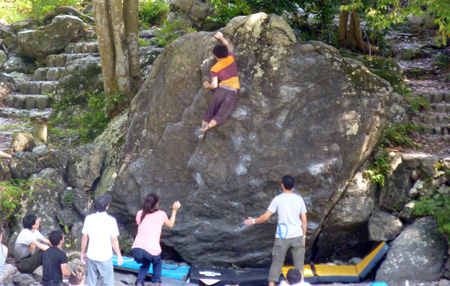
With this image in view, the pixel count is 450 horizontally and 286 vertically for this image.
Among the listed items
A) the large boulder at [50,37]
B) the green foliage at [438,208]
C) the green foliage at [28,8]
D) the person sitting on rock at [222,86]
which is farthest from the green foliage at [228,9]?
the green foliage at [28,8]

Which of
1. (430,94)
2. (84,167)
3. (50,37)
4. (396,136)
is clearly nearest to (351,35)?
(430,94)

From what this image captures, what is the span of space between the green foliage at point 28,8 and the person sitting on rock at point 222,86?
387 inches

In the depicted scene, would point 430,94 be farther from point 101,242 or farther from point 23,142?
point 23,142

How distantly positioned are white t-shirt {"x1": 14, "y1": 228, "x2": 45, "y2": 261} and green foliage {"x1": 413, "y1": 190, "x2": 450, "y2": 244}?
5.44 m

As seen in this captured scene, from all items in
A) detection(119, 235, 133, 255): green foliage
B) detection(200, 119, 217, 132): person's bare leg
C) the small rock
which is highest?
detection(200, 119, 217, 132): person's bare leg

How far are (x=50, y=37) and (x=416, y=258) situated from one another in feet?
36.8

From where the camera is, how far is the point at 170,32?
38.4ft

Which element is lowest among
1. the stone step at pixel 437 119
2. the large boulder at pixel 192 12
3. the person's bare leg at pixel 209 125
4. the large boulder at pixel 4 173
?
the large boulder at pixel 4 173

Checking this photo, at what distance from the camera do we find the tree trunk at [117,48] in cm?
973

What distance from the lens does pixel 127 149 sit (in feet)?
28.5

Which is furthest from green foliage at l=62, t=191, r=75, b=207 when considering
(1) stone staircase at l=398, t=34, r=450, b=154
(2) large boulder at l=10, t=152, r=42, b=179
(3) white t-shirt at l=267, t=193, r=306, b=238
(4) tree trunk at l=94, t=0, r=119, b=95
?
(1) stone staircase at l=398, t=34, r=450, b=154

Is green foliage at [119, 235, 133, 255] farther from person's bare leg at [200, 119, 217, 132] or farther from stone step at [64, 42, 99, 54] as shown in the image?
stone step at [64, 42, 99, 54]

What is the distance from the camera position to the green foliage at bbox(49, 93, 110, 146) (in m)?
10.2

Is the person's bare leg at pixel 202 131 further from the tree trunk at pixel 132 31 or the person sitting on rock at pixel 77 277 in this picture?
the person sitting on rock at pixel 77 277
